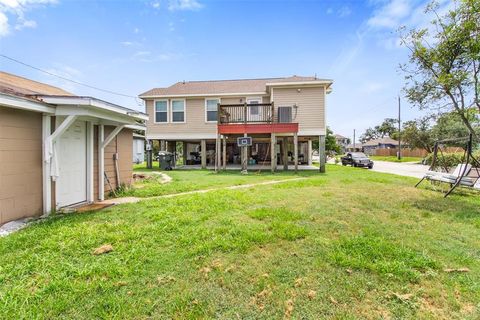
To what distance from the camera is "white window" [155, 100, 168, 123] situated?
1630cm

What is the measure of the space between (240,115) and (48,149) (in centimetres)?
1068

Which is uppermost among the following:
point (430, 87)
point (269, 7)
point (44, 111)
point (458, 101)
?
point (269, 7)

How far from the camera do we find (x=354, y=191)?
7.21 m

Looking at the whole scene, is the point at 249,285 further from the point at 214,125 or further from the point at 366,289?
the point at 214,125

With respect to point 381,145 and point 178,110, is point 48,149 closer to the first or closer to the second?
point 178,110

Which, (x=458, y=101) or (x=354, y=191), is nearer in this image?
(x=458, y=101)

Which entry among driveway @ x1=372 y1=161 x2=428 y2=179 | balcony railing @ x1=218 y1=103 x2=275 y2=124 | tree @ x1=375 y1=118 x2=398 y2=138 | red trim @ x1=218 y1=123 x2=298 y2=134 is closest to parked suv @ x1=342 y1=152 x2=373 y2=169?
driveway @ x1=372 y1=161 x2=428 y2=179

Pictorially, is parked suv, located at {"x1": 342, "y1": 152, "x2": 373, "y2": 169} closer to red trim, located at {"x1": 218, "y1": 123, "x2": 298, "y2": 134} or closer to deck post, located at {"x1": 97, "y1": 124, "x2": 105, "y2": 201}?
red trim, located at {"x1": 218, "y1": 123, "x2": 298, "y2": 134}

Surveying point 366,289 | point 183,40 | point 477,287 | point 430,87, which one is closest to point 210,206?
point 366,289

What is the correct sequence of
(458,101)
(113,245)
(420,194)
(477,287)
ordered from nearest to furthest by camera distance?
(477,287), (113,245), (458,101), (420,194)

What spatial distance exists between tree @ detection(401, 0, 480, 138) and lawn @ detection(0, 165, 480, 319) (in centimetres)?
351

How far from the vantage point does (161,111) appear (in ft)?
53.6

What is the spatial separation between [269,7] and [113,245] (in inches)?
413

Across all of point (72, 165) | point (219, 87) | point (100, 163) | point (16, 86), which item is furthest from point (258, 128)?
point (16, 86)
